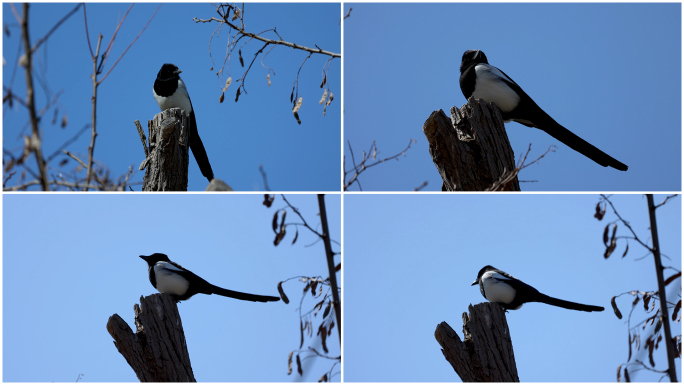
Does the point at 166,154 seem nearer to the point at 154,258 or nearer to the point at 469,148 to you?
the point at 154,258

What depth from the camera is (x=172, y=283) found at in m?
3.00

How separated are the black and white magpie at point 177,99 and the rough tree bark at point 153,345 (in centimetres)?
121

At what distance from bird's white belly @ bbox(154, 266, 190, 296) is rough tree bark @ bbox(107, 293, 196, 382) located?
0.88 metres

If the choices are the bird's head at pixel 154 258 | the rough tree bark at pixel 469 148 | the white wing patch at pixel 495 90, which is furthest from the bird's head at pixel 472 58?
the bird's head at pixel 154 258

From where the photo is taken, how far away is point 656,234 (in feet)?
5.55

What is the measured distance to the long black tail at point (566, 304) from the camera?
7.80 feet

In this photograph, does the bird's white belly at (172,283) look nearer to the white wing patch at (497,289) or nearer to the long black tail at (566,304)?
the white wing patch at (497,289)

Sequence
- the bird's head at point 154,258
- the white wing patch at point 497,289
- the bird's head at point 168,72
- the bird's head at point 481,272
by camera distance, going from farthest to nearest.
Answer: the bird's head at point 168,72, the bird's head at point 154,258, the bird's head at point 481,272, the white wing patch at point 497,289

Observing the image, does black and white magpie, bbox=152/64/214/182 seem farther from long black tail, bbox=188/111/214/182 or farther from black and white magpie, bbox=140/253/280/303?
black and white magpie, bbox=140/253/280/303

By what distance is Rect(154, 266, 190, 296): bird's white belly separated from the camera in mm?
2992

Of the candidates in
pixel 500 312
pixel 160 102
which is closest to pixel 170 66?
pixel 160 102

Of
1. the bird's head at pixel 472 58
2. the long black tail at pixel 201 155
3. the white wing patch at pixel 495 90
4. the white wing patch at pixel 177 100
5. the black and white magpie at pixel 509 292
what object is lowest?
the black and white magpie at pixel 509 292

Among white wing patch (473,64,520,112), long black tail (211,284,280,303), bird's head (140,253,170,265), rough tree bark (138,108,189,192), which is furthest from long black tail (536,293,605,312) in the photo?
bird's head (140,253,170,265)

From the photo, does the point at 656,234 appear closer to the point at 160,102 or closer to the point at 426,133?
the point at 426,133
